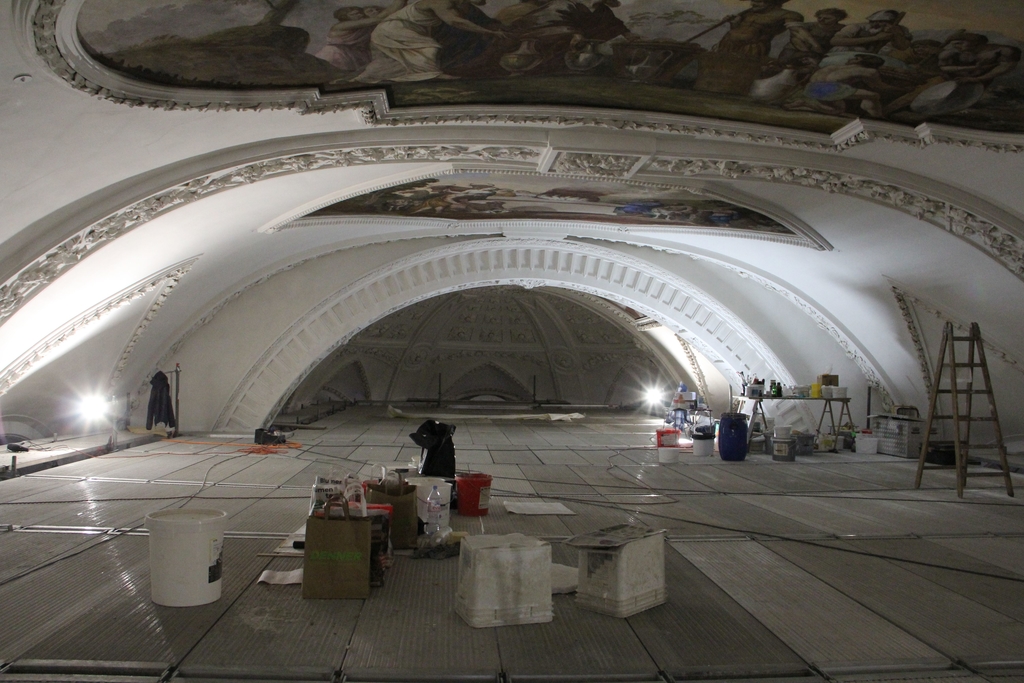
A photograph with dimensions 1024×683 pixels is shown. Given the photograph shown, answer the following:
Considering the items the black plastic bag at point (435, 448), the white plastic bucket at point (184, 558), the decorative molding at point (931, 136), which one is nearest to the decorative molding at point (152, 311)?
the black plastic bag at point (435, 448)

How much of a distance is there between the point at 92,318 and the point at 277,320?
4.22 meters

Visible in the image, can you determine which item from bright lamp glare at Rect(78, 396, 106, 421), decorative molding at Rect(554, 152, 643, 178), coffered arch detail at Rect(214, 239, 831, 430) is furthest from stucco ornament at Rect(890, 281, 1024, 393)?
bright lamp glare at Rect(78, 396, 106, 421)

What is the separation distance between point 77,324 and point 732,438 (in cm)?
875

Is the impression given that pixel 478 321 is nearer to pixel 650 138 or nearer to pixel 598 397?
pixel 598 397

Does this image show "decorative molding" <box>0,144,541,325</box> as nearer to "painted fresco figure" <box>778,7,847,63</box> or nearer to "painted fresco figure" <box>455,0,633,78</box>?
"painted fresco figure" <box>455,0,633,78</box>

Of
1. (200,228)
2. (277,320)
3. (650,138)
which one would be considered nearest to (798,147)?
(650,138)

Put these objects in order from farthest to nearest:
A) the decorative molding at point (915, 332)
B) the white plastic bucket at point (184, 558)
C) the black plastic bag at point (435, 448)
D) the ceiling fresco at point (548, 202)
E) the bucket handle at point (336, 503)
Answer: the decorative molding at point (915, 332), the ceiling fresco at point (548, 202), the black plastic bag at point (435, 448), the bucket handle at point (336, 503), the white plastic bucket at point (184, 558)

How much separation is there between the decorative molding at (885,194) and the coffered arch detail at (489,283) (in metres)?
5.90

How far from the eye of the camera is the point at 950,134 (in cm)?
664

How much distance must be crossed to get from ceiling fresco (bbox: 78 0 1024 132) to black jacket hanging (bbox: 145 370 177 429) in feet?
26.6

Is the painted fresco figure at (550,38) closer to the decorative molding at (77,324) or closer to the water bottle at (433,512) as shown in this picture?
the water bottle at (433,512)

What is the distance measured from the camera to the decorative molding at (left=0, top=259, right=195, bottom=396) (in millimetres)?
8812

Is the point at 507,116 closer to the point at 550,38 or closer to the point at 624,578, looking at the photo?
the point at 550,38

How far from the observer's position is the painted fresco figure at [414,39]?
15.9 feet
